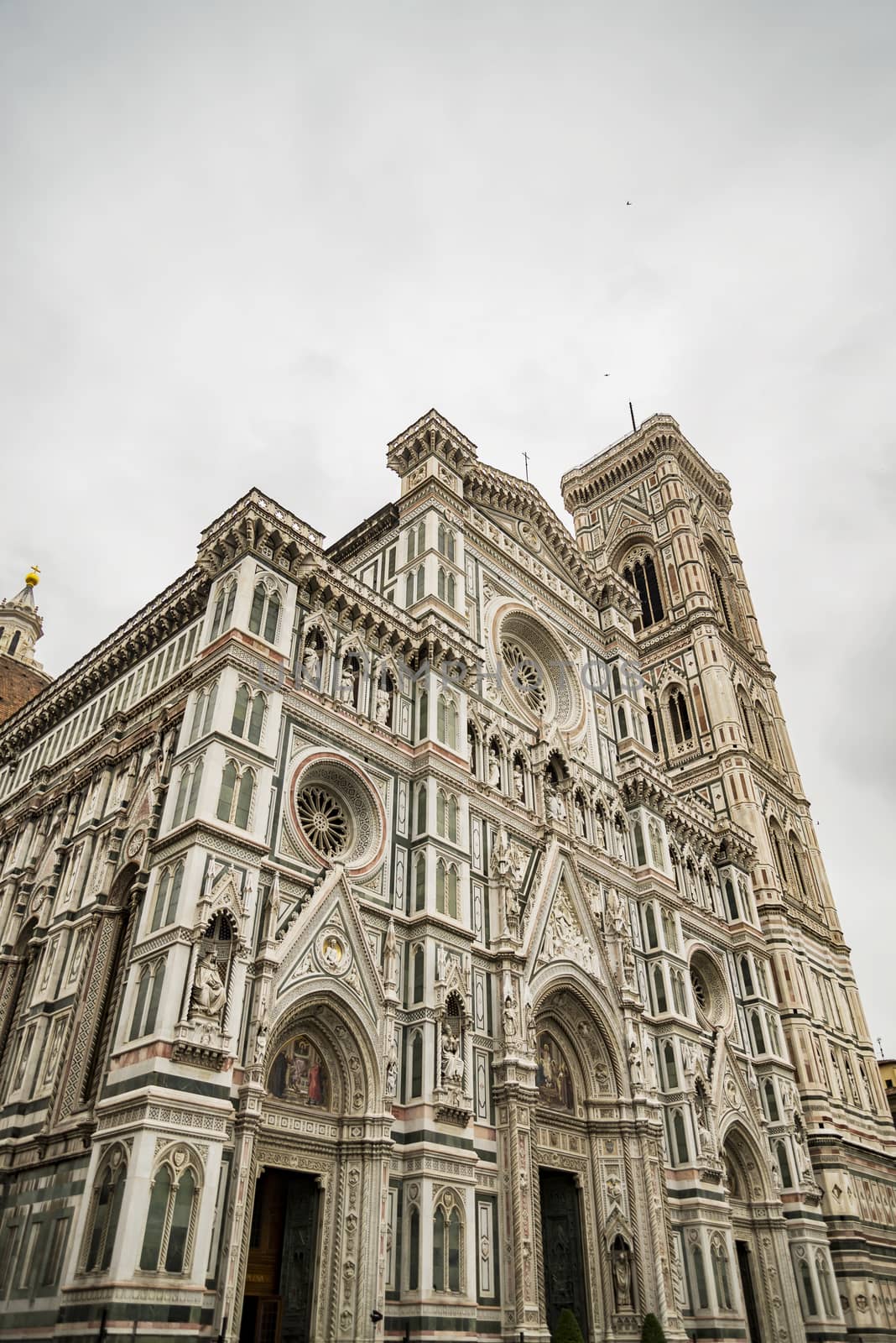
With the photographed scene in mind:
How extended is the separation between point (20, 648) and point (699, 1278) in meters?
50.3

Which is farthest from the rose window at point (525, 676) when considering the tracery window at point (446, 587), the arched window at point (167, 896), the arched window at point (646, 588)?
the arched window at point (646, 588)

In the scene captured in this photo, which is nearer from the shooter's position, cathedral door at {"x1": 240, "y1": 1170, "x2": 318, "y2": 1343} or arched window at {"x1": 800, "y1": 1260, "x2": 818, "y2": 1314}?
cathedral door at {"x1": 240, "y1": 1170, "x2": 318, "y2": 1343}

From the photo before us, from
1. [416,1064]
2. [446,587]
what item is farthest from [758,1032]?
[446,587]

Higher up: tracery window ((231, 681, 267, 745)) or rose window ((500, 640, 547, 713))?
rose window ((500, 640, 547, 713))

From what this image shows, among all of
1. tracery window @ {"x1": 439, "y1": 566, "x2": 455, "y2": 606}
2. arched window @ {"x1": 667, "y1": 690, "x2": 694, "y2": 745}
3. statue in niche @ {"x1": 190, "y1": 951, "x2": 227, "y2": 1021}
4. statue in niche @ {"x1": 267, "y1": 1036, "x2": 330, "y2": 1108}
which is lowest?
statue in niche @ {"x1": 267, "y1": 1036, "x2": 330, "y2": 1108}

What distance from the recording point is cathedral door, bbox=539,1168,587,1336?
81.3 ft

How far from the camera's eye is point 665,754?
51.4 metres

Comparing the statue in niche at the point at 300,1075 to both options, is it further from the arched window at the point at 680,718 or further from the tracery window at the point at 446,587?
the arched window at the point at 680,718

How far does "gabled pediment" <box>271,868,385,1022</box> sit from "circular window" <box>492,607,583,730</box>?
1309 cm

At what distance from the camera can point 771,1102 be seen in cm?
3478

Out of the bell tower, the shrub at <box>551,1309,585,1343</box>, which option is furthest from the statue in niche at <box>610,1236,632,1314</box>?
the bell tower

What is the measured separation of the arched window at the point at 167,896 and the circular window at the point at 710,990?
21988 mm

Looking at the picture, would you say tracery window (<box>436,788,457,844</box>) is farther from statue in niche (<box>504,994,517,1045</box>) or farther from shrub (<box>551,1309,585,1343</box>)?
shrub (<box>551,1309,585,1343</box>)

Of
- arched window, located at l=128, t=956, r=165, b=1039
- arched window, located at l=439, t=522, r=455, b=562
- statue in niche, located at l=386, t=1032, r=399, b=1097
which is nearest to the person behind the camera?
arched window, located at l=128, t=956, r=165, b=1039
